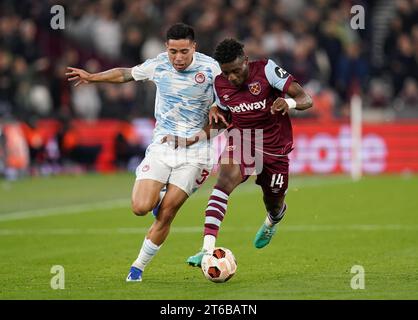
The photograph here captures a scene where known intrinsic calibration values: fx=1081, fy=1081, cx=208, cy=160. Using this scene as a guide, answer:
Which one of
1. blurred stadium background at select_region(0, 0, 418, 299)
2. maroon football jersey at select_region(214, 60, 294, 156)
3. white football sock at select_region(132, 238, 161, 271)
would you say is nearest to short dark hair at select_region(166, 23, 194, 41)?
maroon football jersey at select_region(214, 60, 294, 156)

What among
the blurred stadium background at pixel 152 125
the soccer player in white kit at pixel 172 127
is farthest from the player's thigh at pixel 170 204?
the blurred stadium background at pixel 152 125

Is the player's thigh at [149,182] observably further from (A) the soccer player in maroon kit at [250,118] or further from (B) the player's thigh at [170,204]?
(A) the soccer player in maroon kit at [250,118]

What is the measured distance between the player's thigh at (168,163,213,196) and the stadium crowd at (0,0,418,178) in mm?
15457

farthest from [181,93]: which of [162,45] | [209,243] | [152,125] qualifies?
[162,45]

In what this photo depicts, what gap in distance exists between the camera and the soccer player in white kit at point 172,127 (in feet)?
35.0

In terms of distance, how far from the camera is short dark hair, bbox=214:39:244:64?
34.7 feet

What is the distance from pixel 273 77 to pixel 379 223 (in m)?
5.44

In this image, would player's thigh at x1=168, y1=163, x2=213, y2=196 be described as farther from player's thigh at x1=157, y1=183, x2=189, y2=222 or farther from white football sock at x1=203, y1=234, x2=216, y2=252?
white football sock at x1=203, y1=234, x2=216, y2=252

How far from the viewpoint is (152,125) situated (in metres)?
27.2

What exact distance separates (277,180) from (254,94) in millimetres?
1175

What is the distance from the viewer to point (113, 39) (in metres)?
29.7
